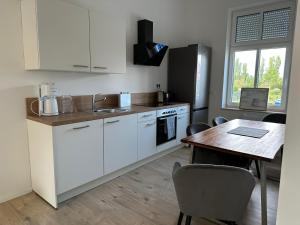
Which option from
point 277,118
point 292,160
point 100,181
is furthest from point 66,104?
point 277,118

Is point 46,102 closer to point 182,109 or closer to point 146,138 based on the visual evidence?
point 146,138

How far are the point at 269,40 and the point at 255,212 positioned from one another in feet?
Result: 10.0

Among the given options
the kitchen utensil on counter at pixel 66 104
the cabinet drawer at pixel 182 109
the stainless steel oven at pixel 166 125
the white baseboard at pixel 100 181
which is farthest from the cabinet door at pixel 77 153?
the cabinet drawer at pixel 182 109

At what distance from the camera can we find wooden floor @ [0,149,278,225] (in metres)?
1.96

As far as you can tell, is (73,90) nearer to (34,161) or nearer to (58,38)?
(58,38)

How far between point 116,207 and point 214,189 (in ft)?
4.05

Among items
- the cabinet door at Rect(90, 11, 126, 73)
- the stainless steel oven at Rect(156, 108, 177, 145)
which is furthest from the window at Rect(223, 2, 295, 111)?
the cabinet door at Rect(90, 11, 126, 73)

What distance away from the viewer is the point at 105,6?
3.06 m

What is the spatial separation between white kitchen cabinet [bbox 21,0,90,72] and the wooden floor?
144 cm

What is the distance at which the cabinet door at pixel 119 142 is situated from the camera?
2.59 metres

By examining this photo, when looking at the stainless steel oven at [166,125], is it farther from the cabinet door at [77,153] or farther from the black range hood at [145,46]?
the cabinet door at [77,153]

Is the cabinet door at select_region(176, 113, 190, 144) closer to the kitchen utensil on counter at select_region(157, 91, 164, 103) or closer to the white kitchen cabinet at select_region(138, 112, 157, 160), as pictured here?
the kitchen utensil on counter at select_region(157, 91, 164, 103)

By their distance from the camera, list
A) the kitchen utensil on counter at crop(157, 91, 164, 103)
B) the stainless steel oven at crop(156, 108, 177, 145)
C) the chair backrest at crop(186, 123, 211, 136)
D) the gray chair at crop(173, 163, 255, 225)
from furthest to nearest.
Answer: the kitchen utensil on counter at crop(157, 91, 164, 103)
the stainless steel oven at crop(156, 108, 177, 145)
the chair backrest at crop(186, 123, 211, 136)
the gray chair at crop(173, 163, 255, 225)

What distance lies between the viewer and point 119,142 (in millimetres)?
2738
